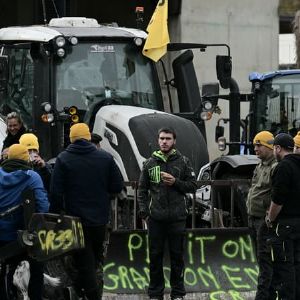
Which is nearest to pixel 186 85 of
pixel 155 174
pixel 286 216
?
pixel 155 174

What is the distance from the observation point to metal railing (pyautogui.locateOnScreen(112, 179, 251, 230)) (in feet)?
36.9

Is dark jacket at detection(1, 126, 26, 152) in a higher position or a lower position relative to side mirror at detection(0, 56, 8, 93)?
lower

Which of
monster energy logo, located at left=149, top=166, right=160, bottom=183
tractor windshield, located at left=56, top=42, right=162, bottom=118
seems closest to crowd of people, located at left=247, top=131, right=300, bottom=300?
monster energy logo, located at left=149, top=166, right=160, bottom=183

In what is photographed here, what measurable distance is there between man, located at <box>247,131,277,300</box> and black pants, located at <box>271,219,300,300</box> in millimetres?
228

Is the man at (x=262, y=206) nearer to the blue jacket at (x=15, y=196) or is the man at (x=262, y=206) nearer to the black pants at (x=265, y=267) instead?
the black pants at (x=265, y=267)

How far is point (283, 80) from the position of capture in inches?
587

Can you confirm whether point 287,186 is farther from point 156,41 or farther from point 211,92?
point 156,41

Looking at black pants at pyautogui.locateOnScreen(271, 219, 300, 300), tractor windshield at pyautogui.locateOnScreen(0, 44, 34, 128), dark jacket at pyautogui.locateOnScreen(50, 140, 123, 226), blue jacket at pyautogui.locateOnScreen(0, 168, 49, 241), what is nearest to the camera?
blue jacket at pyautogui.locateOnScreen(0, 168, 49, 241)

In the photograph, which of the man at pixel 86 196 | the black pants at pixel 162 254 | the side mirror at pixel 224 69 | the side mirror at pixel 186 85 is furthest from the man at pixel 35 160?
the side mirror at pixel 186 85

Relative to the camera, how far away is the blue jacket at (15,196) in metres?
8.93

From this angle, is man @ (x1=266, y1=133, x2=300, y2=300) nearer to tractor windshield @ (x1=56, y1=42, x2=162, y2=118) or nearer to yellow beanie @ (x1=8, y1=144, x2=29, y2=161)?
yellow beanie @ (x1=8, y1=144, x2=29, y2=161)

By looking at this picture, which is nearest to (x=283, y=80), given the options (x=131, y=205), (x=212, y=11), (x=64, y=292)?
(x=131, y=205)

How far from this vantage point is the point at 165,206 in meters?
10.2

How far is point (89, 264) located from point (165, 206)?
115 cm
